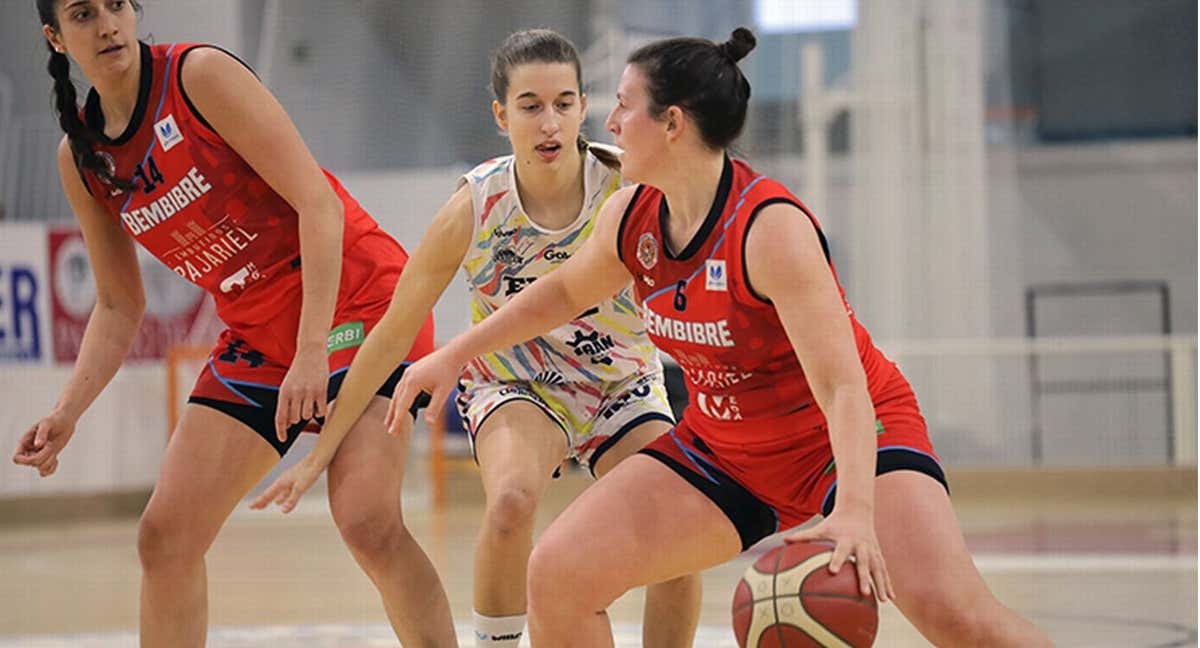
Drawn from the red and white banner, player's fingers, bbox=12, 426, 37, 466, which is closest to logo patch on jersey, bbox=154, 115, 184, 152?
player's fingers, bbox=12, 426, 37, 466

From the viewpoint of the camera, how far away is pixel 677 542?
Result: 108 inches

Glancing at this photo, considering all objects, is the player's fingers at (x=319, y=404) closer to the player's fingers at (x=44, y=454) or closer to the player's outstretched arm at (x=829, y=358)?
the player's fingers at (x=44, y=454)

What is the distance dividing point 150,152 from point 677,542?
4.44ft

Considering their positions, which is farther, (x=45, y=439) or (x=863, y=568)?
(x=45, y=439)

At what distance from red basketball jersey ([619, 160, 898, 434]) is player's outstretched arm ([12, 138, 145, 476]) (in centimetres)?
120

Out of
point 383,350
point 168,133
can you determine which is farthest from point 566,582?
point 168,133

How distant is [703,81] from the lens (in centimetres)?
272

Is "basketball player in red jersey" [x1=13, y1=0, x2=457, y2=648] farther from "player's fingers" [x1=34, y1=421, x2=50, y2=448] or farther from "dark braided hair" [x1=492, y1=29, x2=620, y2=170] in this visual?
"dark braided hair" [x1=492, y1=29, x2=620, y2=170]

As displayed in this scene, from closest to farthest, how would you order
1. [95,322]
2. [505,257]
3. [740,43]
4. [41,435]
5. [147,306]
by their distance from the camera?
[740,43] → [41,435] → [95,322] → [505,257] → [147,306]

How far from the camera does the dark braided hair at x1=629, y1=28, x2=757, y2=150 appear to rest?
8.91 ft

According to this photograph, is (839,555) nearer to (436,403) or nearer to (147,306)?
(436,403)

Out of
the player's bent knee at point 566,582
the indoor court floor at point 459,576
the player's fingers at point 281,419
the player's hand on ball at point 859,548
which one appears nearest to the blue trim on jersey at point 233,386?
the player's fingers at point 281,419

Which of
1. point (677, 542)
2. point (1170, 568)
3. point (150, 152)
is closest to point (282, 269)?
point (150, 152)

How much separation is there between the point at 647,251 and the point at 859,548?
74 centimetres
